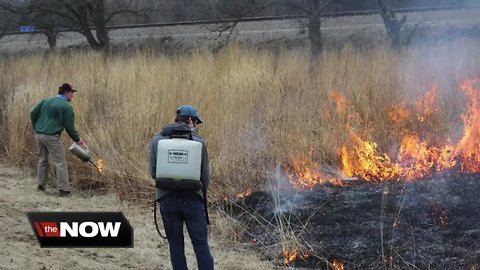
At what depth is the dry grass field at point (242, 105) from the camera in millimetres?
8648

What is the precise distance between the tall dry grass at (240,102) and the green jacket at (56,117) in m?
0.86

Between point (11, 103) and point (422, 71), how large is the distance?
8488 mm

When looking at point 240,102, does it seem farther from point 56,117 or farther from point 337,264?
→ point 337,264

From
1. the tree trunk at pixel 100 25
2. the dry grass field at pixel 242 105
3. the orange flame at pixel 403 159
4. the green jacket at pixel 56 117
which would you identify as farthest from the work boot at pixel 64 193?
the tree trunk at pixel 100 25

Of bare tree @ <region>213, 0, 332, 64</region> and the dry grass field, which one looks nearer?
the dry grass field

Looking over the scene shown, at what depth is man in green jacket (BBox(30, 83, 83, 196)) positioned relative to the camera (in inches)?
335

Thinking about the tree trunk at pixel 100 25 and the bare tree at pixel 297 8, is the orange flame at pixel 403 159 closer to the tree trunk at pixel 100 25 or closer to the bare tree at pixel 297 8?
the bare tree at pixel 297 8

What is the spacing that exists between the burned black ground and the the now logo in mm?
1489

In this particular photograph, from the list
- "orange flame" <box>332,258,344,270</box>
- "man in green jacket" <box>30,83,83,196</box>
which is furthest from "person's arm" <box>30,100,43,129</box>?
"orange flame" <box>332,258,344,270</box>

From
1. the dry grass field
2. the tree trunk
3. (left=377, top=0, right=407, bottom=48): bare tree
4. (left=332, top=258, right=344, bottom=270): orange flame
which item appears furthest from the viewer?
the tree trunk

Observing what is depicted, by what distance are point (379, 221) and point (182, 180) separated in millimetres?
2771

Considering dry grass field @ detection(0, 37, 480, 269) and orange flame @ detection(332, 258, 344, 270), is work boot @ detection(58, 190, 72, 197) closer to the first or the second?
dry grass field @ detection(0, 37, 480, 269)

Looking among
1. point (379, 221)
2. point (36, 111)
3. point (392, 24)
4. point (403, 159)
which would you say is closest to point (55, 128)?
point (36, 111)

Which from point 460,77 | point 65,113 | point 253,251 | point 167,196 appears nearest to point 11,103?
point 65,113
